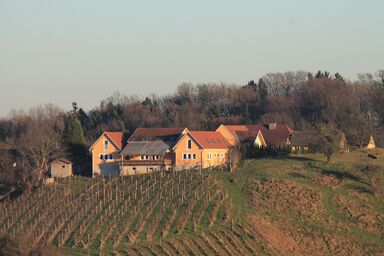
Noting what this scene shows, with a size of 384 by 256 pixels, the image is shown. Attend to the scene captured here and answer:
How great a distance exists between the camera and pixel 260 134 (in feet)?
238

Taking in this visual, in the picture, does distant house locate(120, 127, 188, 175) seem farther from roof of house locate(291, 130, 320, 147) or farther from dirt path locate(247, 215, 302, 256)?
dirt path locate(247, 215, 302, 256)

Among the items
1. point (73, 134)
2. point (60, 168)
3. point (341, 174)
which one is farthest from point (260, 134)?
point (60, 168)

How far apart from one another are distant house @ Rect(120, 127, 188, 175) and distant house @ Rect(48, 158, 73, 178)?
443cm

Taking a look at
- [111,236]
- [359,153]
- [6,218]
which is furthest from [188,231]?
[359,153]

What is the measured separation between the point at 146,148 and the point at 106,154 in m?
3.95

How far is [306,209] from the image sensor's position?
51.0 m

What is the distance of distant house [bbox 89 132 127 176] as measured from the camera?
219ft

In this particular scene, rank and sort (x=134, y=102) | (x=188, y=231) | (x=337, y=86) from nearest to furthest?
(x=188, y=231), (x=337, y=86), (x=134, y=102)

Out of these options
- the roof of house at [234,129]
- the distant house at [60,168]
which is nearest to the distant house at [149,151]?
the distant house at [60,168]

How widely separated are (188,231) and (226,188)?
365 inches

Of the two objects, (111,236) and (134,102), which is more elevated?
(134,102)

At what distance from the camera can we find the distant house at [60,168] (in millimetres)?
66562

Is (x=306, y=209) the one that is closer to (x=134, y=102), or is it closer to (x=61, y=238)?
(x=61, y=238)

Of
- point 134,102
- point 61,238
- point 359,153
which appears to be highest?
point 134,102
